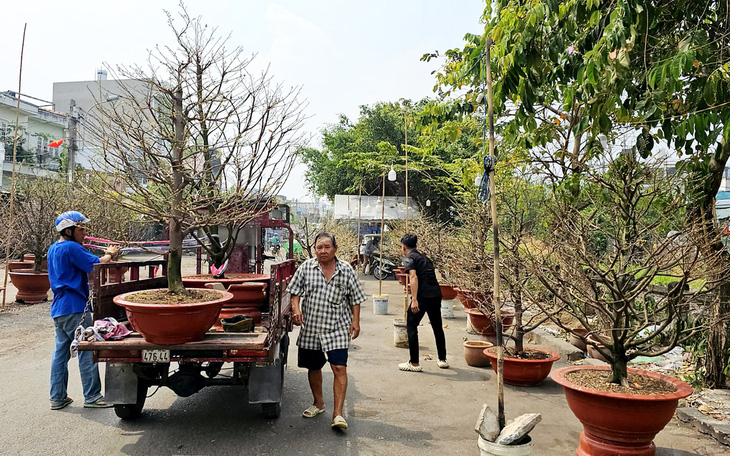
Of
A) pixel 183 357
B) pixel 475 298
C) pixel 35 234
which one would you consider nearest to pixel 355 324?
pixel 183 357

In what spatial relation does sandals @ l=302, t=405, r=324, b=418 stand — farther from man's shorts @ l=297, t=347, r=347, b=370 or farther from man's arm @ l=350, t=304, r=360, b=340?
man's arm @ l=350, t=304, r=360, b=340

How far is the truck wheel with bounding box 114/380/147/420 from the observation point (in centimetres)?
483

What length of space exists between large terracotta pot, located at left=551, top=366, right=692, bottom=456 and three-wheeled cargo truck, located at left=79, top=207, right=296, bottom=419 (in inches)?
101

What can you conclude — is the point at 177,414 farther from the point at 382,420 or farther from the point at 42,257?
the point at 42,257

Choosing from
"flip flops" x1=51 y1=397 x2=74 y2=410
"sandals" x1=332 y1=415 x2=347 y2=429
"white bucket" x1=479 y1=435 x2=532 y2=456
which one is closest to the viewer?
"white bucket" x1=479 y1=435 x2=532 y2=456

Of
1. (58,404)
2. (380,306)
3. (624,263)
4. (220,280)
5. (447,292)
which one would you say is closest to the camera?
(624,263)

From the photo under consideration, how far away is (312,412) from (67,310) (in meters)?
2.72

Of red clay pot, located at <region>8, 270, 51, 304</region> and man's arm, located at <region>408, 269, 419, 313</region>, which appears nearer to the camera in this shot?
man's arm, located at <region>408, 269, 419, 313</region>

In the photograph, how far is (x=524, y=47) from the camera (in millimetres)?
4547

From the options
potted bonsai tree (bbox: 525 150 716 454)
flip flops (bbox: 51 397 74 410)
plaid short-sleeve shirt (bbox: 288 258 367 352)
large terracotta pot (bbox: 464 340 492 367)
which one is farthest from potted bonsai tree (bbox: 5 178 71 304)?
potted bonsai tree (bbox: 525 150 716 454)

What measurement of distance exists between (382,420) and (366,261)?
18.8 metres

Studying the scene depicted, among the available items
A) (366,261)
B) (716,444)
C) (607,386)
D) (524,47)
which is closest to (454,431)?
(607,386)

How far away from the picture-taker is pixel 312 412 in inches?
200

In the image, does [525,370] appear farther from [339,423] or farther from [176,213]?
[176,213]
